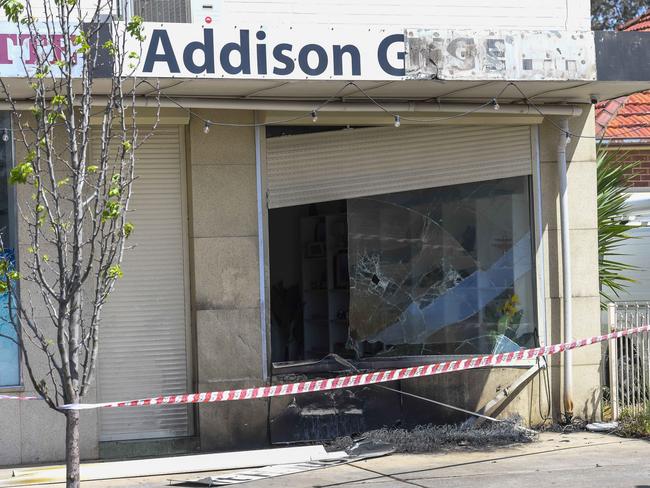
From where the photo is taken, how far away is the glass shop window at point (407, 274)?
1098cm

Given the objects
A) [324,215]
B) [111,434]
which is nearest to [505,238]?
[324,215]

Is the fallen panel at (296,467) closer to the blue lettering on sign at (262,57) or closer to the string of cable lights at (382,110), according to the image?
the string of cable lights at (382,110)

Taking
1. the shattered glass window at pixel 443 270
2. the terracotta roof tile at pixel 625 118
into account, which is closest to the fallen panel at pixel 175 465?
the shattered glass window at pixel 443 270

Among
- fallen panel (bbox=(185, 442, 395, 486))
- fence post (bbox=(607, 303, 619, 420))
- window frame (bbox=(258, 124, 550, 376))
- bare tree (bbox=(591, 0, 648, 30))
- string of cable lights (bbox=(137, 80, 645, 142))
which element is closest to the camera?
fallen panel (bbox=(185, 442, 395, 486))

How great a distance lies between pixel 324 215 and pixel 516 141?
2.35 metres

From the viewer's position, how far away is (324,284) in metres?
11.4

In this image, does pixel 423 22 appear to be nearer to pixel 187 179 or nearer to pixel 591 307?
pixel 187 179

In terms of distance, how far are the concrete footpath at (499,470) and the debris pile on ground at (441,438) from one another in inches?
7.6

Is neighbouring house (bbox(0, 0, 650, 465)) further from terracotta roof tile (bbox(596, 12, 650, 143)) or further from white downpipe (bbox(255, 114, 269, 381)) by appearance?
terracotta roof tile (bbox(596, 12, 650, 143))

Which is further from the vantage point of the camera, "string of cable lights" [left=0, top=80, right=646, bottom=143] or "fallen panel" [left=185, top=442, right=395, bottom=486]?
"string of cable lights" [left=0, top=80, right=646, bottom=143]

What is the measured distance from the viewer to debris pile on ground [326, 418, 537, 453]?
10.2 meters

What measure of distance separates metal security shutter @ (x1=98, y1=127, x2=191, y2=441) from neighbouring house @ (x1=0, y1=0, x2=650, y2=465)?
21 mm

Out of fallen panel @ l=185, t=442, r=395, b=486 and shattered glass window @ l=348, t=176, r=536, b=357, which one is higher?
shattered glass window @ l=348, t=176, r=536, b=357

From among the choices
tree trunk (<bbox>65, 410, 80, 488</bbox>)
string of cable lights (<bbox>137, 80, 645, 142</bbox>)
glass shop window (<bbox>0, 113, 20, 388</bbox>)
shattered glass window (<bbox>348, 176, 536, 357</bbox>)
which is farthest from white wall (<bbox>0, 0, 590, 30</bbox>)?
tree trunk (<bbox>65, 410, 80, 488</bbox>)
